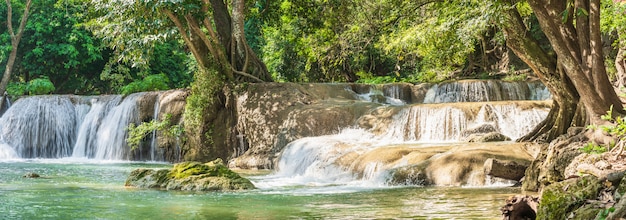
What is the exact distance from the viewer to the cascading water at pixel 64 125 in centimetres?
2539

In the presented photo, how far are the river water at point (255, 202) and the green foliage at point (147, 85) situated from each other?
56.1 feet

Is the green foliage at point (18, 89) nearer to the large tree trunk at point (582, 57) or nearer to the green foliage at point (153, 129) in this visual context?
the green foliage at point (153, 129)

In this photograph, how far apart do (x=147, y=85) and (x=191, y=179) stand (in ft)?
63.4

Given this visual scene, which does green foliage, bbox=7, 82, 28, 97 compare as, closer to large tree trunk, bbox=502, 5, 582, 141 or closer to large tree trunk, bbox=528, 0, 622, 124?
large tree trunk, bbox=502, 5, 582, 141

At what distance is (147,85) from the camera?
31.2 m

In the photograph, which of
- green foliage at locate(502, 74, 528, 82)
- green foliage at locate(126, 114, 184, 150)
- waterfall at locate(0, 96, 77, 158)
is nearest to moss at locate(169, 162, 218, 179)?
green foliage at locate(126, 114, 184, 150)

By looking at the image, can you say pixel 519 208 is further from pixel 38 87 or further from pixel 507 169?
pixel 38 87

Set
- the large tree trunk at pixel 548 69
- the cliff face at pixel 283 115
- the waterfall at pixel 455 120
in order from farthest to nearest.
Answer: the cliff face at pixel 283 115 < the waterfall at pixel 455 120 < the large tree trunk at pixel 548 69

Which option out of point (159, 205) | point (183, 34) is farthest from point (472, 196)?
point (183, 34)

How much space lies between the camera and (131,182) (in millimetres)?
13383

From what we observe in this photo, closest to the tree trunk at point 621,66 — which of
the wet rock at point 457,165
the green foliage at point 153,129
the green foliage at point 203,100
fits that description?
the wet rock at point 457,165

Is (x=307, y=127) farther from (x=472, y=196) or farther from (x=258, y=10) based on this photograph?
(x=472, y=196)

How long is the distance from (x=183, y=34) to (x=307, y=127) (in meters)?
4.27

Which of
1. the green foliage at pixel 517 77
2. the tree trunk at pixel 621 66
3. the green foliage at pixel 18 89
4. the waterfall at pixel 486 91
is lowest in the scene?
the tree trunk at pixel 621 66
